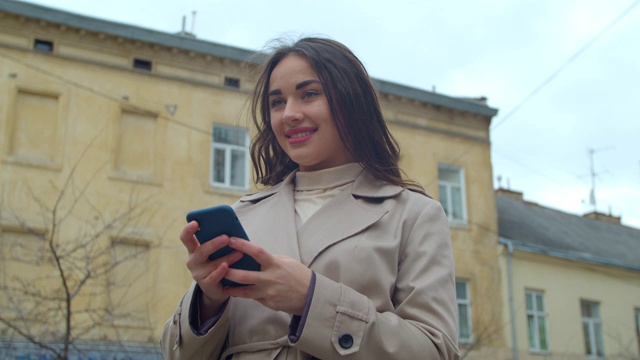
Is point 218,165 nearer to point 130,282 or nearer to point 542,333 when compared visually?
point 130,282

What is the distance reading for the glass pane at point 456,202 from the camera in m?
22.1

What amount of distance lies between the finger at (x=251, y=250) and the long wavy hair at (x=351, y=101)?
62cm

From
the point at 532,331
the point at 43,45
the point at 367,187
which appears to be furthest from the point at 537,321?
the point at 367,187

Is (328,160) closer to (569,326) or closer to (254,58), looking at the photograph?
(254,58)

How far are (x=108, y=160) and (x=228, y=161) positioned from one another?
9.32 ft

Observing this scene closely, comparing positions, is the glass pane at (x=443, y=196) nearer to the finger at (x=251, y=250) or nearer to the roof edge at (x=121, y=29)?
the roof edge at (x=121, y=29)

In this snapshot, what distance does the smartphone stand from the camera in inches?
73.0

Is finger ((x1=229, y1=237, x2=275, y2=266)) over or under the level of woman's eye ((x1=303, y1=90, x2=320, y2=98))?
under

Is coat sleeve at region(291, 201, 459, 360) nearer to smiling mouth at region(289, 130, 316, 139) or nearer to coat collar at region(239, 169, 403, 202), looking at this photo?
coat collar at region(239, 169, 403, 202)

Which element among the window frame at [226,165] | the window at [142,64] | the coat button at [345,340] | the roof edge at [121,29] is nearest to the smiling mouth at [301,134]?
the coat button at [345,340]

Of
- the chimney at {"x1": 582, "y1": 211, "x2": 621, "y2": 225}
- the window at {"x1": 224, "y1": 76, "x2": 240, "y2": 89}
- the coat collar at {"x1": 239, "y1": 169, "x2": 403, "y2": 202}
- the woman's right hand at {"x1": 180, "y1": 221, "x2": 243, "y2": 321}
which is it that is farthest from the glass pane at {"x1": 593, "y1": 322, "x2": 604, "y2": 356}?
the woman's right hand at {"x1": 180, "y1": 221, "x2": 243, "y2": 321}

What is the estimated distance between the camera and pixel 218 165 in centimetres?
1847

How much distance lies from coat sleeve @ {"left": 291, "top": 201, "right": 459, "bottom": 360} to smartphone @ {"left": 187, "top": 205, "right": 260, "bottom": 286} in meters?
0.19

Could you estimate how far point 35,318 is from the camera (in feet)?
47.0
